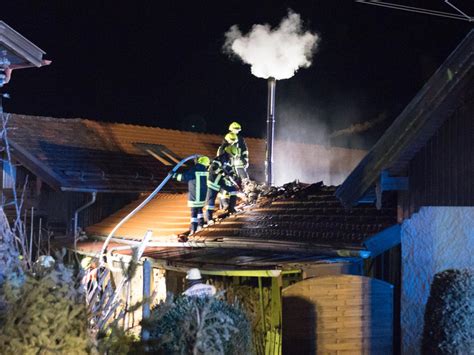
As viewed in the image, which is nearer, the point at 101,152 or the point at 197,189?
the point at 197,189

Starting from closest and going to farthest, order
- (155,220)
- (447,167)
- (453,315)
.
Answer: (453,315) < (447,167) < (155,220)

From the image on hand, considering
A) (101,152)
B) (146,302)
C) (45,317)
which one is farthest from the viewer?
(101,152)

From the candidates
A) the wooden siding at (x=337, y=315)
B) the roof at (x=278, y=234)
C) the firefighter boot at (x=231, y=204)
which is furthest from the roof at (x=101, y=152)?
the wooden siding at (x=337, y=315)

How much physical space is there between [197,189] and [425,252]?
614cm

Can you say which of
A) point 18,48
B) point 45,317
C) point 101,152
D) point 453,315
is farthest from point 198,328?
point 101,152

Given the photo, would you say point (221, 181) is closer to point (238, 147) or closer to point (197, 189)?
point (197, 189)

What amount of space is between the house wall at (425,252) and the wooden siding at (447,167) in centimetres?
25

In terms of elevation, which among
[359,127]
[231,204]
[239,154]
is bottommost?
→ [231,204]

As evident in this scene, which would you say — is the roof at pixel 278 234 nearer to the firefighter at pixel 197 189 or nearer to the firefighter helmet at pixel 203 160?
the firefighter at pixel 197 189

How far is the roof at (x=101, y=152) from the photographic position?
17.6m

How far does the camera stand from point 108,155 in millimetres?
19734

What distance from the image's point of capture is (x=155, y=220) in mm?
16625

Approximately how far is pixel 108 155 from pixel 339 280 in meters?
11.3

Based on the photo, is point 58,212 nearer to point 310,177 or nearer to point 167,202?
point 167,202
